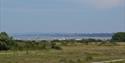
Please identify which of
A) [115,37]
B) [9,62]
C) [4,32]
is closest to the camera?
[9,62]

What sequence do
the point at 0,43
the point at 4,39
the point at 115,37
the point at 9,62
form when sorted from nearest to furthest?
the point at 9,62
the point at 0,43
the point at 4,39
the point at 115,37

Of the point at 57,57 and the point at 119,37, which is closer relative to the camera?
the point at 57,57

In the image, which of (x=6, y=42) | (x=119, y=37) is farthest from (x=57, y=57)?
(x=119, y=37)

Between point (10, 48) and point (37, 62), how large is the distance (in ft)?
62.3

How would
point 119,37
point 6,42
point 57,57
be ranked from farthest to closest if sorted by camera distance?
point 119,37 → point 6,42 → point 57,57

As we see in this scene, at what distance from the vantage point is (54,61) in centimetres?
3431

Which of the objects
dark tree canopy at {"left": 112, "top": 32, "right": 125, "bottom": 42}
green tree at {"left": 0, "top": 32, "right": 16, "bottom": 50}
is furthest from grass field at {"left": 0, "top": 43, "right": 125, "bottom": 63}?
dark tree canopy at {"left": 112, "top": 32, "right": 125, "bottom": 42}

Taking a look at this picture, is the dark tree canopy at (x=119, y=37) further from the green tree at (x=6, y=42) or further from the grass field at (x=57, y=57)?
the grass field at (x=57, y=57)

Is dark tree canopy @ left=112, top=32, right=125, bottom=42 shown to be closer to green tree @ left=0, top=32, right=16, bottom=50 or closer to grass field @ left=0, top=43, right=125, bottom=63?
green tree @ left=0, top=32, right=16, bottom=50

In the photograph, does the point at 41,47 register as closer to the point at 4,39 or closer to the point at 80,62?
the point at 4,39

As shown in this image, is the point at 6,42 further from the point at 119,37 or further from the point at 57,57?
the point at 119,37

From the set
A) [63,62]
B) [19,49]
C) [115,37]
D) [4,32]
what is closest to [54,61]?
[63,62]

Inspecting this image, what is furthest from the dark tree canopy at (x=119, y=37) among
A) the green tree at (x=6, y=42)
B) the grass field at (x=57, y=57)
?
the grass field at (x=57, y=57)

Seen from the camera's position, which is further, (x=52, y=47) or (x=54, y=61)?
(x=52, y=47)
